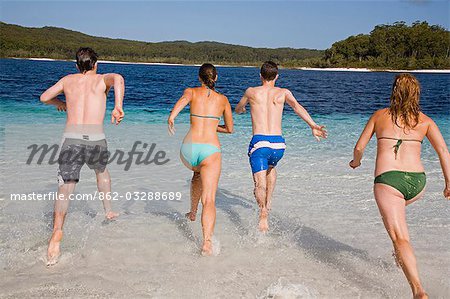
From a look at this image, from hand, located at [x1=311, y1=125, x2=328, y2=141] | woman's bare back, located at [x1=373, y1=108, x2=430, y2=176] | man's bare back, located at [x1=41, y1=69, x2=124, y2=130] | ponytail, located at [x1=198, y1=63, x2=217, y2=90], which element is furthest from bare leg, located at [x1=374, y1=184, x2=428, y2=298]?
man's bare back, located at [x1=41, y1=69, x2=124, y2=130]

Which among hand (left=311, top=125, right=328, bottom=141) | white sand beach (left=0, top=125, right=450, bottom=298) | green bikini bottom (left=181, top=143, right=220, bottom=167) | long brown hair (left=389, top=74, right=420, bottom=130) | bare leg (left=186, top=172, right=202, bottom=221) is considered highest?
long brown hair (left=389, top=74, right=420, bottom=130)

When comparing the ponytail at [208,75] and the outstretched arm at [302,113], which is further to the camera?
the outstretched arm at [302,113]

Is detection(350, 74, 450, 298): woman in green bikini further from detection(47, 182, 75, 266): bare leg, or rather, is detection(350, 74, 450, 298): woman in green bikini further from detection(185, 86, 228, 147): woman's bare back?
detection(47, 182, 75, 266): bare leg

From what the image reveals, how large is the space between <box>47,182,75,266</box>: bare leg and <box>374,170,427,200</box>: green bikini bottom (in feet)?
10.2

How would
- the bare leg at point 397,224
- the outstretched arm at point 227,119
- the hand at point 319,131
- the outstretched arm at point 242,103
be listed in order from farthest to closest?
the outstretched arm at point 242,103, the hand at point 319,131, the outstretched arm at point 227,119, the bare leg at point 397,224

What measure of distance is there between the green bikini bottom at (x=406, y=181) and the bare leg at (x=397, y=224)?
0.04 m

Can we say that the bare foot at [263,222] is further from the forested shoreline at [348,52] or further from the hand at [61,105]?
the forested shoreline at [348,52]

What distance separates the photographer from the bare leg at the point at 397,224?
376 cm

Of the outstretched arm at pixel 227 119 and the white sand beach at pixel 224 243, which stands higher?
the outstretched arm at pixel 227 119

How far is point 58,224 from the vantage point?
4.66 m

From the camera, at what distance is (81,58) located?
15.8 feet

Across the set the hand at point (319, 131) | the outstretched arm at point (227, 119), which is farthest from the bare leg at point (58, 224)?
the hand at point (319, 131)

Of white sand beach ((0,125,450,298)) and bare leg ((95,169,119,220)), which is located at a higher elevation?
bare leg ((95,169,119,220))

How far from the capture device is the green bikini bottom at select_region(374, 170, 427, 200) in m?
3.97
